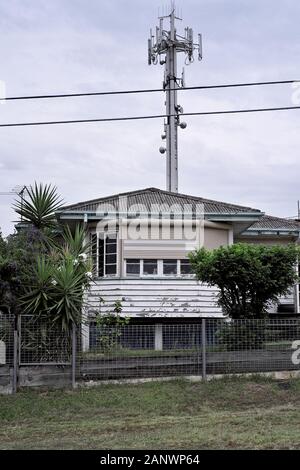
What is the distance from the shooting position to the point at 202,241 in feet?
66.0

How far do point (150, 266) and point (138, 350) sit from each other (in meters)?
6.37

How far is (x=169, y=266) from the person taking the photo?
782 inches

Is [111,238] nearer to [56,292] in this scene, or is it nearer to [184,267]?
[184,267]

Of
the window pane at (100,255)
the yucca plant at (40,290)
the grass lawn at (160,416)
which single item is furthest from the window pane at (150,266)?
the grass lawn at (160,416)

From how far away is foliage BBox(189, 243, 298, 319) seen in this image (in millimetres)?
15234

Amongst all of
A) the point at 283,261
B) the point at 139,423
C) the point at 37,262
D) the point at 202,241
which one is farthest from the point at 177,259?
the point at 139,423

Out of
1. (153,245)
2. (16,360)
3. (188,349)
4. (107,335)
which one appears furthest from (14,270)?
(153,245)

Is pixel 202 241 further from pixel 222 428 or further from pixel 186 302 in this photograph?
pixel 222 428

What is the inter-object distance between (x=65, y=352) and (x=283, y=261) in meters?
5.86

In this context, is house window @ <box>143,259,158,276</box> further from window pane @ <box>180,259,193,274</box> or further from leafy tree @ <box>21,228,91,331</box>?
leafy tree @ <box>21,228,91,331</box>

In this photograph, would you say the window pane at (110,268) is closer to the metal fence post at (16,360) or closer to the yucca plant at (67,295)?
the yucca plant at (67,295)

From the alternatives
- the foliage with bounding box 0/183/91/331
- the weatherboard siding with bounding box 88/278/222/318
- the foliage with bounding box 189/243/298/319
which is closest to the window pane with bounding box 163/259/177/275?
the weatherboard siding with bounding box 88/278/222/318

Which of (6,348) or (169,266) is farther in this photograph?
(169,266)

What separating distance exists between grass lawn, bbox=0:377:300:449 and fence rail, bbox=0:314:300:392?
39 cm
